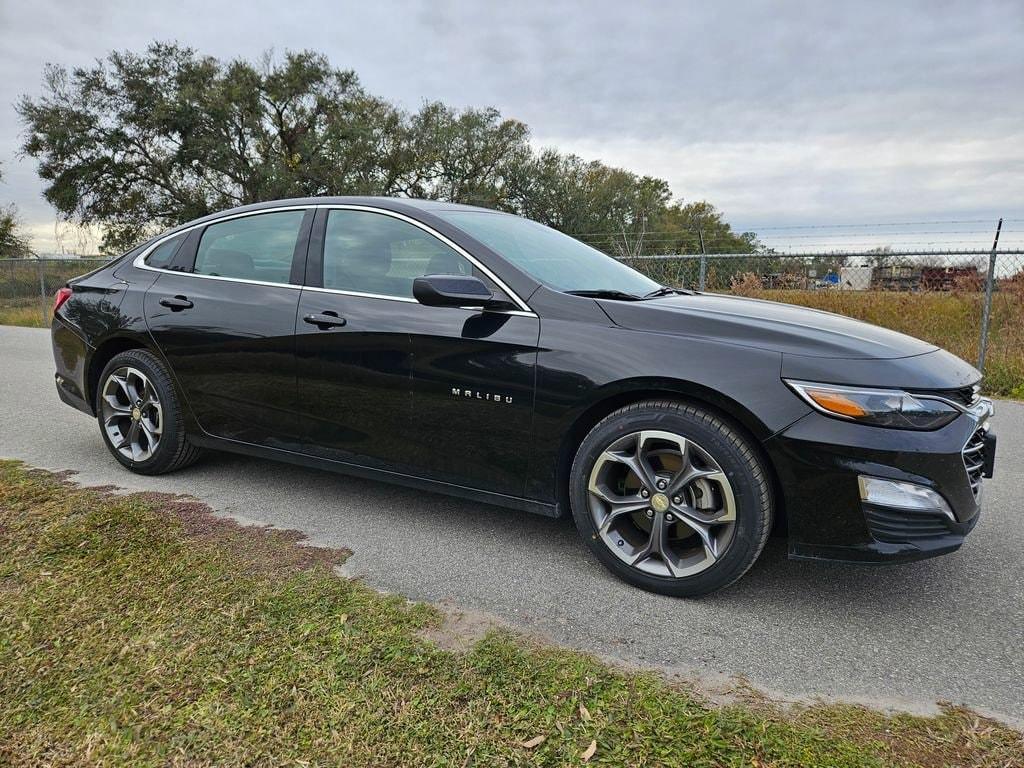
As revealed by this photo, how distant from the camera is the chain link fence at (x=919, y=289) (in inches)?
297

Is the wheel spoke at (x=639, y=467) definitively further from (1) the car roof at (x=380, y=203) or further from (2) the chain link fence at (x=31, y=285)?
(2) the chain link fence at (x=31, y=285)

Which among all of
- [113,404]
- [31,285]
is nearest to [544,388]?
[113,404]

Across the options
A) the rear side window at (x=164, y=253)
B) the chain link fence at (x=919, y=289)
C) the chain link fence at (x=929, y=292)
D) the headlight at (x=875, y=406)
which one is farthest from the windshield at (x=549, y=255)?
the chain link fence at (x=919, y=289)

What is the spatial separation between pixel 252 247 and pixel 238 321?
443 mm

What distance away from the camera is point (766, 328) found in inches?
106

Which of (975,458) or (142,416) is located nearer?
(975,458)

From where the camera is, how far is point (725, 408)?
8.41 ft

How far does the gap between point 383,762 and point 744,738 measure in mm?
964

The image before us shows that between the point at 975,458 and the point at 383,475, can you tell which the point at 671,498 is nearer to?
the point at 975,458

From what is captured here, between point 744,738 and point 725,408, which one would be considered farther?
point 725,408

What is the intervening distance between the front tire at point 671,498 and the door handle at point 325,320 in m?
1.32

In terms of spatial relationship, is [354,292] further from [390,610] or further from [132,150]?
[132,150]

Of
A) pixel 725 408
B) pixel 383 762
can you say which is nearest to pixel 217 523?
pixel 383 762

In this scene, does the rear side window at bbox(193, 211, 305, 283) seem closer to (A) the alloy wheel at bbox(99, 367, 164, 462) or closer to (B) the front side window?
(B) the front side window
